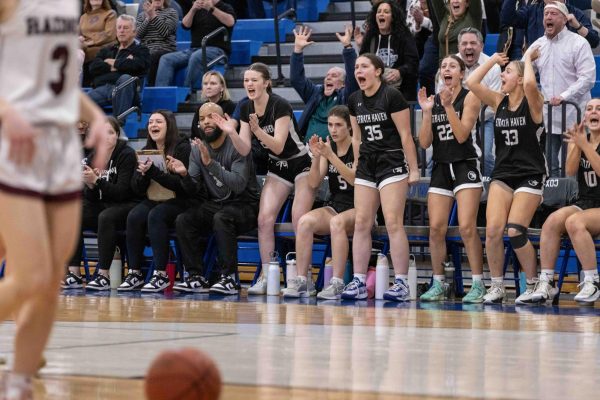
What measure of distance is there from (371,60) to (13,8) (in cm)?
736

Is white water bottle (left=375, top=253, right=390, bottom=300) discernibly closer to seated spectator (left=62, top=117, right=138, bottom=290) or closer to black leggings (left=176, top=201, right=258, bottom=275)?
black leggings (left=176, top=201, right=258, bottom=275)

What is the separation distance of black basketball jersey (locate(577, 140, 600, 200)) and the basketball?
762cm

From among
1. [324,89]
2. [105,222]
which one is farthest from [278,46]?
[105,222]

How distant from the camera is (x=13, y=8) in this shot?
3889 millimetres

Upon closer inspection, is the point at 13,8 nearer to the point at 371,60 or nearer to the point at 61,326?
the point at 61,326

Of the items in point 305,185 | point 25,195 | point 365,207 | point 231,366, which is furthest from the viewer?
point 305,185

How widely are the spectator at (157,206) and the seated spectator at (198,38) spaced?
11.6ft

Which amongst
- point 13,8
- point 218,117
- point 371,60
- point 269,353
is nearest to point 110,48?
point 218,117

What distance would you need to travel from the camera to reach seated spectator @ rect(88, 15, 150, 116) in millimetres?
14711

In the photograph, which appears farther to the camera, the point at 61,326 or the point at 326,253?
the point at 326,253

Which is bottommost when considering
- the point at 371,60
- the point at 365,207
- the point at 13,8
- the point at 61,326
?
the point at 61,326

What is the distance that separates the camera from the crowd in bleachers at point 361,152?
1084 cm

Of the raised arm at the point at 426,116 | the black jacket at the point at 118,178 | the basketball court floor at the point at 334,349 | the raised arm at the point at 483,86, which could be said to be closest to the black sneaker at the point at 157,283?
the black jacket at the point at 118,178

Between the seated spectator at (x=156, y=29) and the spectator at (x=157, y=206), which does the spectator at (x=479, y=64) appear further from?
the seated spectator at (x=156, y=29)
